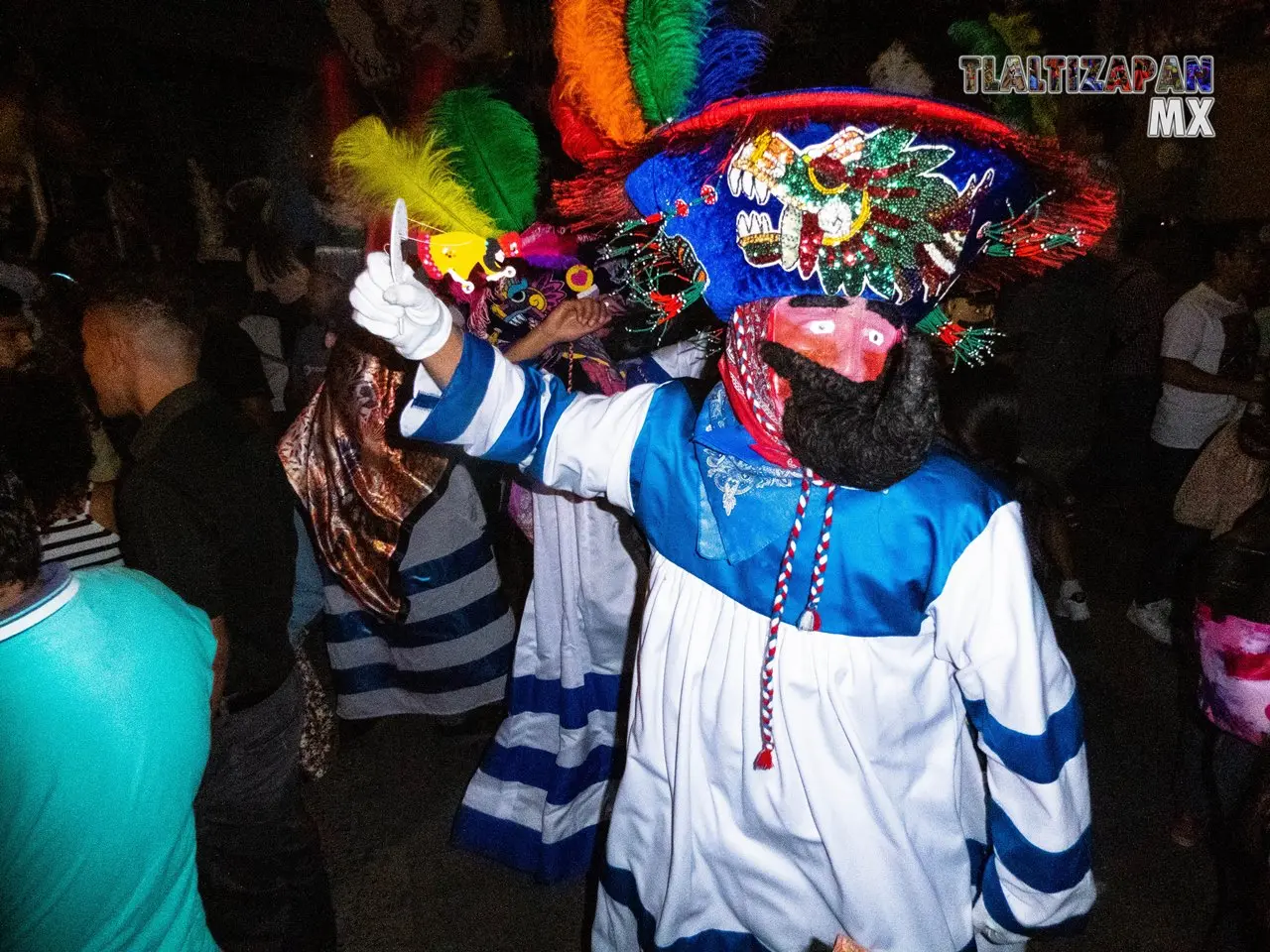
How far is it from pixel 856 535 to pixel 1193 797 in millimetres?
2414

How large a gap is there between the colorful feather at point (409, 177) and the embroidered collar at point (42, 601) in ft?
3.74

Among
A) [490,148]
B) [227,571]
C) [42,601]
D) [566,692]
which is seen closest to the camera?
[42,601]

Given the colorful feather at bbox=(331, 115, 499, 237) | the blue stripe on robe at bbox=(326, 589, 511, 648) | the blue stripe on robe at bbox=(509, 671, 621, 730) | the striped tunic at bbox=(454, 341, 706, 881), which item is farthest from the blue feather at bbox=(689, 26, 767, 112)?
the blue stripe on robe at bbox=(326, 589, 511, 648)

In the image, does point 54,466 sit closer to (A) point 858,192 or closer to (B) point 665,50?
(B) point 665,50

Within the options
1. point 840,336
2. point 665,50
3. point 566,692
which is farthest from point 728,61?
point 566,692

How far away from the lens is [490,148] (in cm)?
230

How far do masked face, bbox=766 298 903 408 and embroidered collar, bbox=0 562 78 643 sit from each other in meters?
1.19

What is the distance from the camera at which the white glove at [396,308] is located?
1386 mm

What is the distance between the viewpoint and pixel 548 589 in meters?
2.83

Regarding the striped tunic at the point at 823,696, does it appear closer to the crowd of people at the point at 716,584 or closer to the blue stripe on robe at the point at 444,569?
the crowd of people at the point at 716,584

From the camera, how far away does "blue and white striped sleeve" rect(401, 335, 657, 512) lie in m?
1.54

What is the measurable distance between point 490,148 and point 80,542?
1.55 meters

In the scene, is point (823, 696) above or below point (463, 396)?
below

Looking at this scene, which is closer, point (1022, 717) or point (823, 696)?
point (1022, 717)
